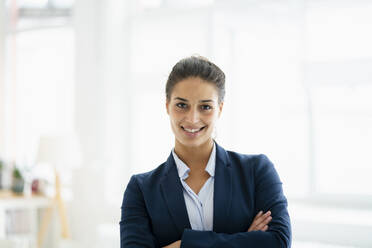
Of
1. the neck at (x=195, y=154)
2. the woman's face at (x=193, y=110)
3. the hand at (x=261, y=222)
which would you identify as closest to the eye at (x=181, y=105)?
the woman's face at (x=193, y=110)

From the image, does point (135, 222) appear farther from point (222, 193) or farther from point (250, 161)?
point (250, 161)

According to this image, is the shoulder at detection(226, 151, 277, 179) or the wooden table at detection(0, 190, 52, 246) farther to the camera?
the wooden table at detection(0, 190, 52, 246)

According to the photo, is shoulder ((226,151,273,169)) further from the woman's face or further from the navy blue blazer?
the woman's face

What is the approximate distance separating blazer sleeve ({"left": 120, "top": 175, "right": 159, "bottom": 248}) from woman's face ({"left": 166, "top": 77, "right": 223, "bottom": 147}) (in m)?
0.29

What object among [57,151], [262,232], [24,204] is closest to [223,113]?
[57,151]

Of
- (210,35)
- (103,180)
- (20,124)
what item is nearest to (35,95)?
(20,124)

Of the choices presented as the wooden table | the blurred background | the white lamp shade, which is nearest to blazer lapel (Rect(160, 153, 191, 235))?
the blurred background

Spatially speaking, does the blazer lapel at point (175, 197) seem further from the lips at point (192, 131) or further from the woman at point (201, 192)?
the lips at point (192, 131)

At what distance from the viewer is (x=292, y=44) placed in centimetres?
364

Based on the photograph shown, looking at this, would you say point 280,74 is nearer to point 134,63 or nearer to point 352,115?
point 352,115

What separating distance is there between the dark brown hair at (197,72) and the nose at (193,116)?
0.14 m

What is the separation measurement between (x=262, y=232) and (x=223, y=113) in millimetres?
2274

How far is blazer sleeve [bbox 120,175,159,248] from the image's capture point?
1618 mm

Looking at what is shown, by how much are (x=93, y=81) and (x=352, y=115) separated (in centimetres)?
249
